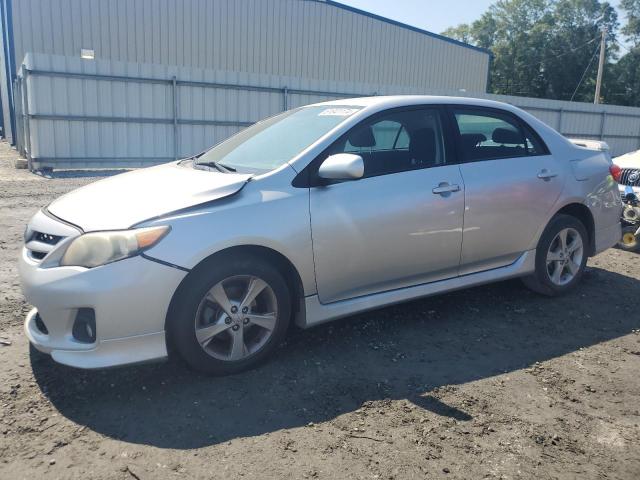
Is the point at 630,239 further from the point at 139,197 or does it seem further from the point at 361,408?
the point at 139,197

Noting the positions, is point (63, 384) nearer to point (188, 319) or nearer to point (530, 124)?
point (188, 319)

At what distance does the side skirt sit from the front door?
44mm

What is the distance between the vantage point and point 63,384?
323 cm

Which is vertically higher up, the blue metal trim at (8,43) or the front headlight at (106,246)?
the blue metal trim at (8,43)

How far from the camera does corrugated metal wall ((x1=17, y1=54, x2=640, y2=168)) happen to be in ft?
39.0

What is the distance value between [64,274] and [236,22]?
760 inches

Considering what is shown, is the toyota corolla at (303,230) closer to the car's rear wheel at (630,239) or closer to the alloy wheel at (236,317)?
the alloy wheel at (236,317)

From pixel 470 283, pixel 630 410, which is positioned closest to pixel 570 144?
pixel 470 283

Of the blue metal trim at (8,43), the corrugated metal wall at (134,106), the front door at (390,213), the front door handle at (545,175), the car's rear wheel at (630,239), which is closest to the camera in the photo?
the front door at (390,213)

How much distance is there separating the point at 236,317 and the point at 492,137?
8.45 ft

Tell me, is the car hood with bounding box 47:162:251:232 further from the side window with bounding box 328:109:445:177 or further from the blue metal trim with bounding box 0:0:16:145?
the blue metal trim with bounding box 0:0:16:145

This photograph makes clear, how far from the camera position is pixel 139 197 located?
3.38m

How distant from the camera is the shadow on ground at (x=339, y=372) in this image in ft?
9.66

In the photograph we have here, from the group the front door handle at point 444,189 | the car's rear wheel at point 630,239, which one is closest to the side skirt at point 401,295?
the front door handle at point 444,189
